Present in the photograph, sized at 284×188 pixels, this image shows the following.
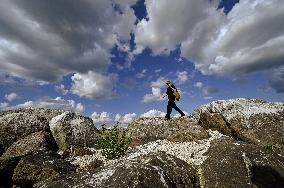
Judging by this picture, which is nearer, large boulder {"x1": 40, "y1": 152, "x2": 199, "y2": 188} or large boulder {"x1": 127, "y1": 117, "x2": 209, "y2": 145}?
large boulder {"x1": 40, "y1": 152, "x2": 199, "y2": 188}

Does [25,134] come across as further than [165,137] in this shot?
Yes

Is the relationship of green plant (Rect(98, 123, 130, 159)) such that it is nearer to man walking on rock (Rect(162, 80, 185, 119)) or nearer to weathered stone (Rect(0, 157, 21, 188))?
weathered stone (Rect(0, 157, 21, 188))

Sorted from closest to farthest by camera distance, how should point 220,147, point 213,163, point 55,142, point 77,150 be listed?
1. point 213,163
2. point 220,147
3. point 77,150
4. point 55,142

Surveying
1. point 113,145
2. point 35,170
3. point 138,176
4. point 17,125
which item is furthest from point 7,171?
point 138,176

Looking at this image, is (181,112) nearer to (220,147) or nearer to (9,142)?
(220,147)

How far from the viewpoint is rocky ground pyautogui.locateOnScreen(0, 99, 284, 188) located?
13.6 m

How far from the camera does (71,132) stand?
73.5 feet

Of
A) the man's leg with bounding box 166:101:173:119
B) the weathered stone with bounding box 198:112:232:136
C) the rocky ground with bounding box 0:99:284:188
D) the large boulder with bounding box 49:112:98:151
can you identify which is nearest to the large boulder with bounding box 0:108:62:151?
the rocky ground with bounding box 0:99:284:188

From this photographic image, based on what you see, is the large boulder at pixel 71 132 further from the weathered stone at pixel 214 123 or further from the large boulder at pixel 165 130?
the weathered stone at pixel 214 123

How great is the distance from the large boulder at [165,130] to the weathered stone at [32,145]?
194 inches

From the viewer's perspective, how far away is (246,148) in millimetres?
16891

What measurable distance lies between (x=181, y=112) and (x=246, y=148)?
8.84 meters

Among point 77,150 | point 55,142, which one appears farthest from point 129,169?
point 55,142

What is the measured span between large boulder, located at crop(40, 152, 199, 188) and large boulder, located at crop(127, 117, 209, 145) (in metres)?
5.46
